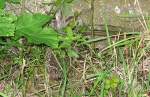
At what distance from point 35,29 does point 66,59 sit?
1.03 feet

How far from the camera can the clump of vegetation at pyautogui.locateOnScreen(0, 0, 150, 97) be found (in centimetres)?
243

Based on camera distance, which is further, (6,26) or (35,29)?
(35,29)

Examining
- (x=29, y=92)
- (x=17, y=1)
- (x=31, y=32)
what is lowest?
(x=29, y=92)

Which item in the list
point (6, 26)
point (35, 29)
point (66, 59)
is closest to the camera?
point (6, 26)

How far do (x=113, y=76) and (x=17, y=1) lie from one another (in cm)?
78

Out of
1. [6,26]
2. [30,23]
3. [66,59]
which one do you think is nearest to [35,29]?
[30,23]

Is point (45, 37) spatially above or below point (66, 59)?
above

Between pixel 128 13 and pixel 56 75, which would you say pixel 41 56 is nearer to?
pixel 56 75

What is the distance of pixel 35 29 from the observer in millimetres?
2371

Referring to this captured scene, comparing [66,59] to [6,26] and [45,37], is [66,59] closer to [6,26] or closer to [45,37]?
[45,37]

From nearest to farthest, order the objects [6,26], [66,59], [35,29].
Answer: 1. [6,26]
2. [35,29]
3. [66,59]

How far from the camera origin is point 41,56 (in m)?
2.56

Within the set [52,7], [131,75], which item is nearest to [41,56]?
[52,7]

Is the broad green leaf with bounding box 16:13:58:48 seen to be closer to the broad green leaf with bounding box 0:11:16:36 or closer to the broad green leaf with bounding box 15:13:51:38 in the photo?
the broad green leaf with bounding box 15:13:51:38
